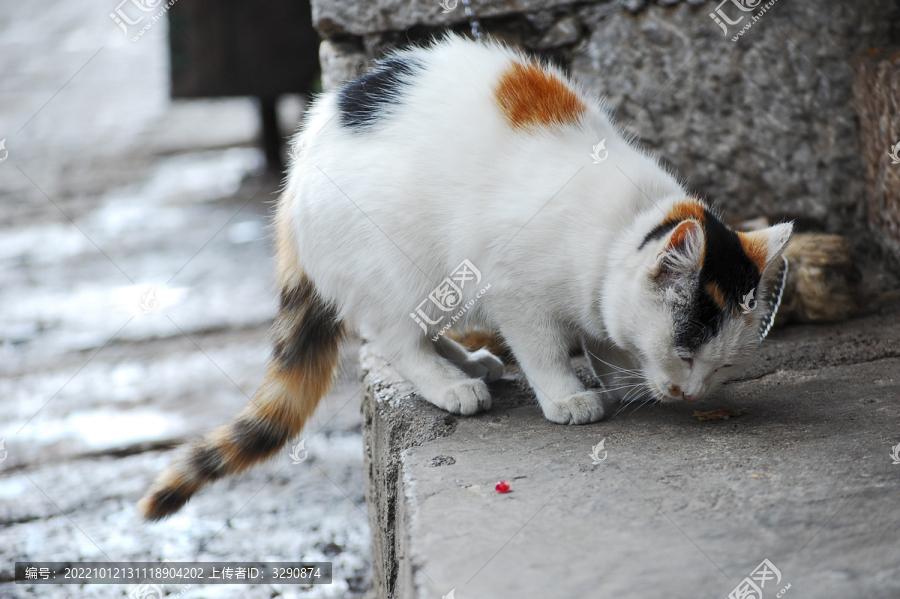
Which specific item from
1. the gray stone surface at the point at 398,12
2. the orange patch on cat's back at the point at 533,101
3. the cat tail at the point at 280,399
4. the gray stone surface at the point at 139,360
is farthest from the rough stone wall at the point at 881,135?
the gray stone surface at the point at 139,360

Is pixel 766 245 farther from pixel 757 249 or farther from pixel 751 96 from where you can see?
pixel 751 96

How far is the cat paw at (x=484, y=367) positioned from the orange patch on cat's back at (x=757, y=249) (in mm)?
851

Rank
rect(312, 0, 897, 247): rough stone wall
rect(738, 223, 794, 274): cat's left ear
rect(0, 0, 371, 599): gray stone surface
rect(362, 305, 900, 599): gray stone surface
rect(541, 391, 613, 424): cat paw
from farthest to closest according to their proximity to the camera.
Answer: rect(312, 0, 897, 247): rough stone wall < rect(0, 0, 371, 599): gray stone surface < rect(541, 391, 613, 424): cat paw < rect(738, 223, 794, 274): cat's left ear < rect(362, 305, 900, 599): gray stone surface

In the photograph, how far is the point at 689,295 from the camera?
1.72 metres

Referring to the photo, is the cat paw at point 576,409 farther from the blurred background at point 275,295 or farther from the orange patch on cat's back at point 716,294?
the blurred background at point 275,295

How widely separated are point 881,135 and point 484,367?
163 centimetres

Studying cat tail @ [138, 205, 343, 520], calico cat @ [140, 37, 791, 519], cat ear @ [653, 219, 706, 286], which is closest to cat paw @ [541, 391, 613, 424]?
calico cat @ [140, 37, 791, 519]

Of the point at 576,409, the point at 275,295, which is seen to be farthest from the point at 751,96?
the point at 275,295

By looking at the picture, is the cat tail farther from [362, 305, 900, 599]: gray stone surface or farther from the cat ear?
the cat ear

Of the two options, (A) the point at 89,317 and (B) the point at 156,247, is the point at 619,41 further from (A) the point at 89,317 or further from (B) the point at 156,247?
(B) the point at 156,247

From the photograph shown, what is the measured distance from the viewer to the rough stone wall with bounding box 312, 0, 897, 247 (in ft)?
8.92

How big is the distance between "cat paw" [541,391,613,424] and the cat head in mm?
150

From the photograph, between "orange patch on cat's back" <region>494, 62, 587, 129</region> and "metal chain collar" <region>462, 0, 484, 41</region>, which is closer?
"orange patch on cat's back" <region>494, 62, 587, 129</region>

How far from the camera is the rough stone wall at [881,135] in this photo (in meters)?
2.58
